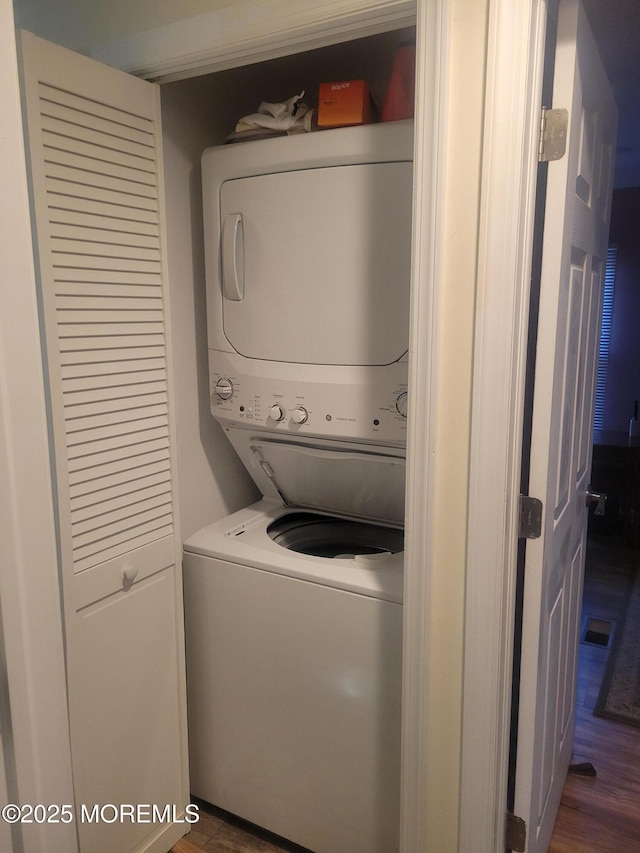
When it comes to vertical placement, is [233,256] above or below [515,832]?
above

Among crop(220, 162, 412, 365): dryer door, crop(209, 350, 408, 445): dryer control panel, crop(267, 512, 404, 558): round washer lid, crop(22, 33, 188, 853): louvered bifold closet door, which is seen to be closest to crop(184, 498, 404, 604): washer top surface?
crop(267, 512, 404, 558): round washer lid

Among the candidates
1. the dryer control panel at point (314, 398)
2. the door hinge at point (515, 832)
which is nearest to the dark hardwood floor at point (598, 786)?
the door hinge at point (515, 832)

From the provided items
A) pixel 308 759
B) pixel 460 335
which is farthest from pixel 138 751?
pixel 460 335

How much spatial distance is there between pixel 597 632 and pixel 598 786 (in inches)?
38.4

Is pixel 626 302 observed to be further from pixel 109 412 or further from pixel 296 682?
pixel 109 412

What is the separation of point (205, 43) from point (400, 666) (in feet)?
4.81

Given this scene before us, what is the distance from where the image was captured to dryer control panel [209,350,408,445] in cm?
151

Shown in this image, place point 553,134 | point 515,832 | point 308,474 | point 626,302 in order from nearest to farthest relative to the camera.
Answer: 1. point 553,134
2. point 515,832
3. point 308,474
4. point 626,302

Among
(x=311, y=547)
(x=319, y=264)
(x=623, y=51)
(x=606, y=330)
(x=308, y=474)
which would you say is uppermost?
(x=623, y=51)

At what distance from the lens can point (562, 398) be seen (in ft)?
4.42

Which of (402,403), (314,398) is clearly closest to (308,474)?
(314,398)

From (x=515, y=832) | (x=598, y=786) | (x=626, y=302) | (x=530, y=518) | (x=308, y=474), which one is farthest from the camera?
(x=626, y=302)

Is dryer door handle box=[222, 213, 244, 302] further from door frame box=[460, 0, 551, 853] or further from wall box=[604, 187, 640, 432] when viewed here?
wall box=[604, 187, 640, 432]

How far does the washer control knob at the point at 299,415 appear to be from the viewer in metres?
1.62
